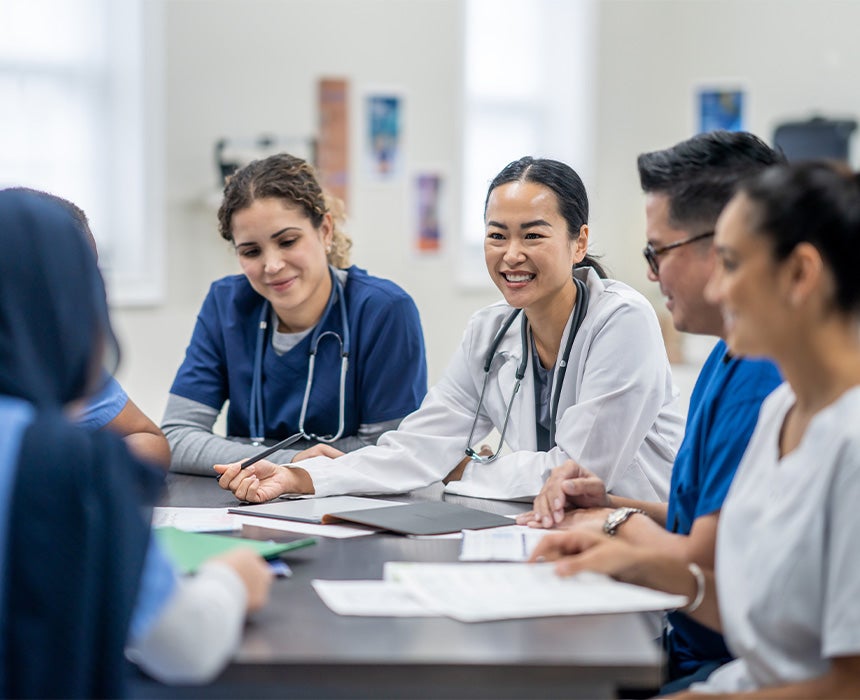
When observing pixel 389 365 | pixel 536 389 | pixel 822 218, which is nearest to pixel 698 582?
pixel 822 218

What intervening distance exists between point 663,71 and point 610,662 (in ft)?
14.9

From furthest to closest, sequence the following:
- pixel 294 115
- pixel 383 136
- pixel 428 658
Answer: pixel 383 136, pixel 294 115, pixel 428 658

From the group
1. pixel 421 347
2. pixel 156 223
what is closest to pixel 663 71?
pixel 156 223

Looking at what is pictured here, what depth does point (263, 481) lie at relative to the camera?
2064mm

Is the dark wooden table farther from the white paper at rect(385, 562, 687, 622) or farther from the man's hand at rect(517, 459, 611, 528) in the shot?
the man's hand at rect(517, 459, 611, 528)

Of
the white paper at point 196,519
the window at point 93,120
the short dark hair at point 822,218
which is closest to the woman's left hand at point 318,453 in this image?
the white paper at point 196,519

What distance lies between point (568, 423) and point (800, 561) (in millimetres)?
961

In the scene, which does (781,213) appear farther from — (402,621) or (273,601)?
(273,601)

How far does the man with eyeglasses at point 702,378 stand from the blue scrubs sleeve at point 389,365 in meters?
0.85

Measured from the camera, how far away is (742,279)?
1.28 metres

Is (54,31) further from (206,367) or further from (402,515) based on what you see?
(402,515)

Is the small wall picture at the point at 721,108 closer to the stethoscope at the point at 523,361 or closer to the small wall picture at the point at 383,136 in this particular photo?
the small wall picture at the point at 383,136

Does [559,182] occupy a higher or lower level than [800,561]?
higher

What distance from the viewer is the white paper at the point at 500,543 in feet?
5.16
